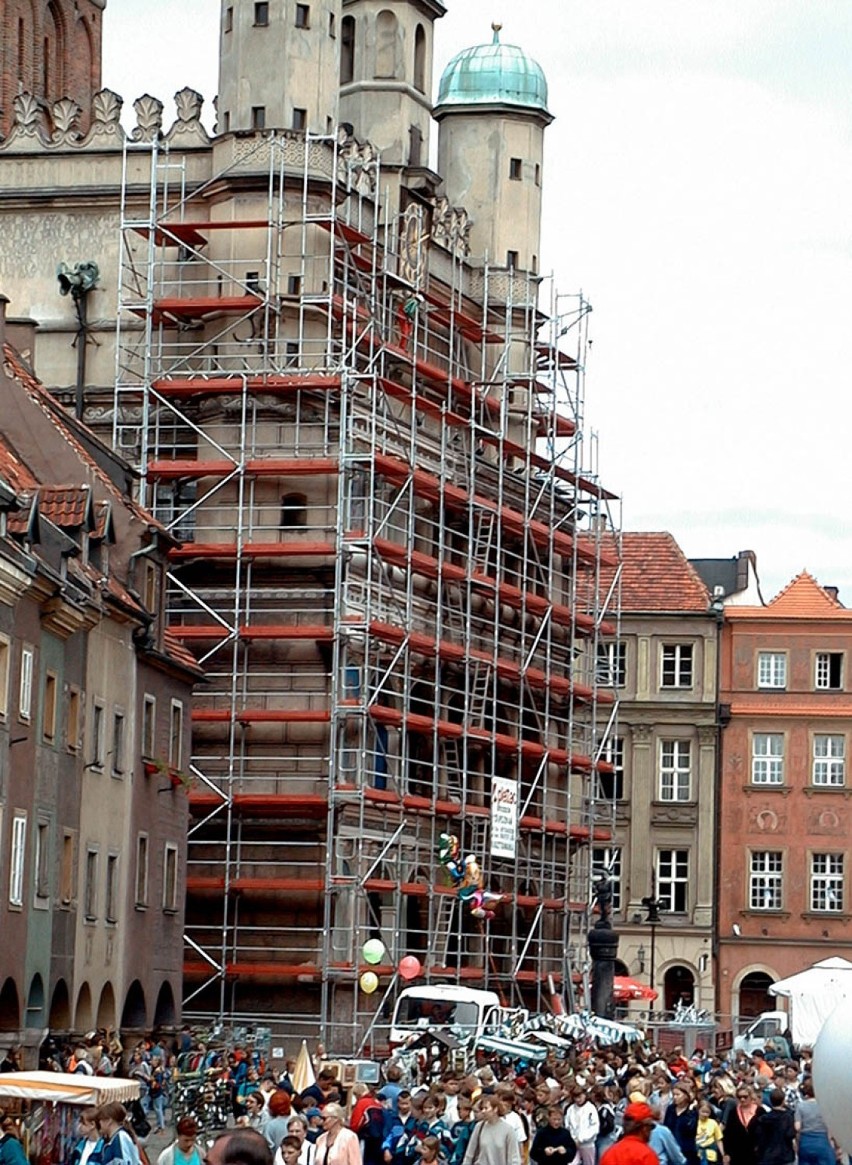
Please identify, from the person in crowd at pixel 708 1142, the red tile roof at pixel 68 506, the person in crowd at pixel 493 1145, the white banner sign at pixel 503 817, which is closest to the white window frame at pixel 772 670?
the white banner sign at pixel 503 817

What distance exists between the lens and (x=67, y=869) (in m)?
43.6

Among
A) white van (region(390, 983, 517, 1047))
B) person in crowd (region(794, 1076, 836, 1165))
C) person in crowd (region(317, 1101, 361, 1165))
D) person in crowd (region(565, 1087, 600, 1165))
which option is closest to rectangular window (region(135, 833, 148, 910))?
white van (region(390, 983, 517, 1047))

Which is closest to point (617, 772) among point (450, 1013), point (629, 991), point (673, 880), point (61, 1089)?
point (673, 880)

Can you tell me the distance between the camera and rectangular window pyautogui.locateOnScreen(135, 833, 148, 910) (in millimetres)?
48219

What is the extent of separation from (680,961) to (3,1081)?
202ft

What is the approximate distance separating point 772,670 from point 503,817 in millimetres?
27434

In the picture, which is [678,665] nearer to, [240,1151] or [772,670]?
[772,670]

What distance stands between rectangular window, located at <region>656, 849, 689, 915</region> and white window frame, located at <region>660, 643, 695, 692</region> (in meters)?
5.06

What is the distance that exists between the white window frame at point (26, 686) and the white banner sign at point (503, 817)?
761 inches

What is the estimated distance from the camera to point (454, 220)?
218 feet

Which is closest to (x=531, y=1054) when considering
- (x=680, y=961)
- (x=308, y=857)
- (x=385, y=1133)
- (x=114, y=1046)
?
(x=114, y=1046)

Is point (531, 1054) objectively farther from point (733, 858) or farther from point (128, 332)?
point (733, 858)

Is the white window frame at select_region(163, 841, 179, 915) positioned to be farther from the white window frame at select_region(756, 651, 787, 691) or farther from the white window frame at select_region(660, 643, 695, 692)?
the white window frame at select_region(756, 651, 787, 691)

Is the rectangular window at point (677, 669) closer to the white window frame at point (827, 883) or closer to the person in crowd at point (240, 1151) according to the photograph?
the white window frame at point (827, 883)
